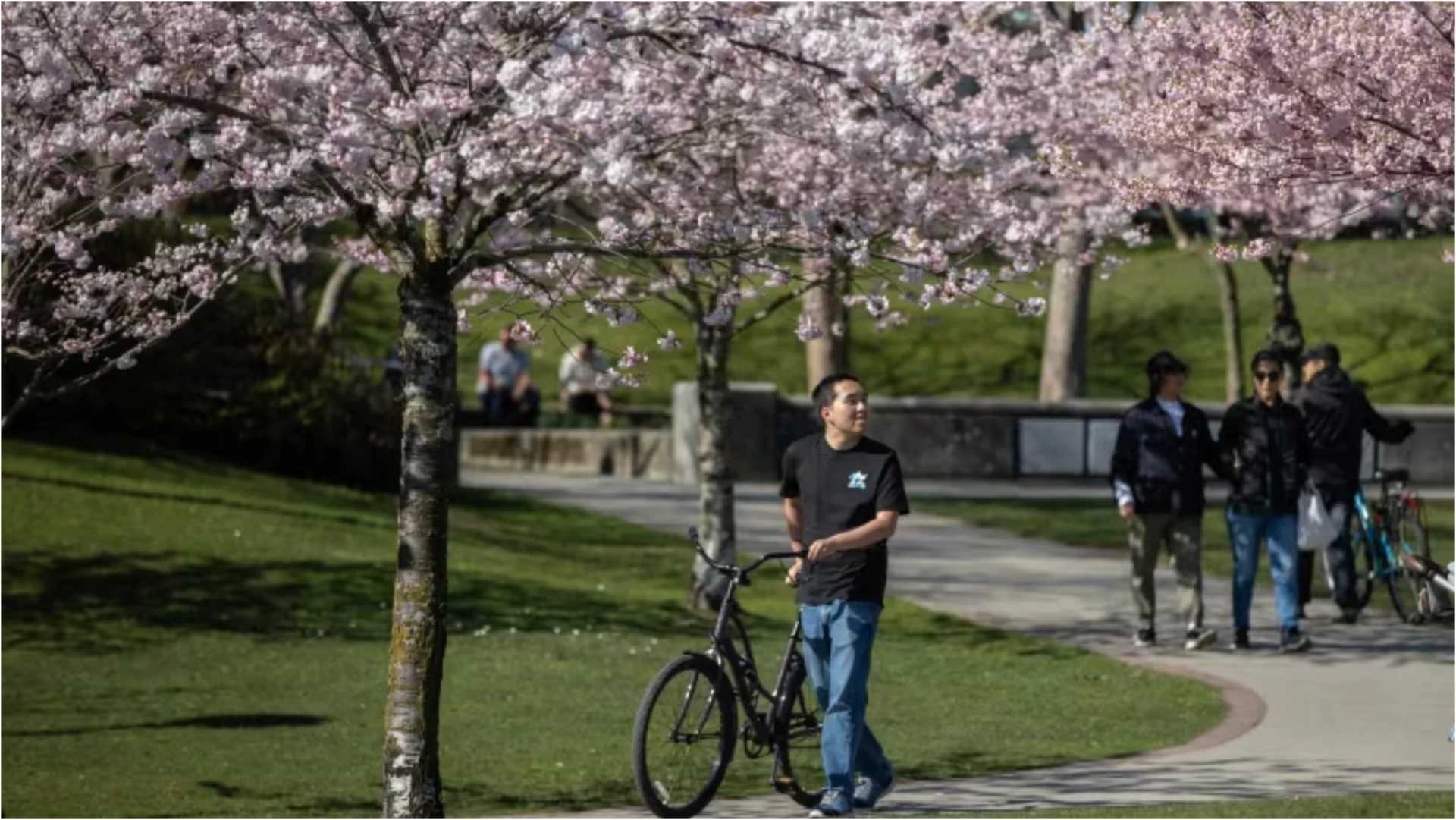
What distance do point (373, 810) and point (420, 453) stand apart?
2.25m

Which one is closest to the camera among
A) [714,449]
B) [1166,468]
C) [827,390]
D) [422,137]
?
[422,137]

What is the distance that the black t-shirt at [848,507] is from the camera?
399 inches

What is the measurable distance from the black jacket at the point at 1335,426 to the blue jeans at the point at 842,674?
24.5ft

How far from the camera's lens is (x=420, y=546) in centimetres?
1020

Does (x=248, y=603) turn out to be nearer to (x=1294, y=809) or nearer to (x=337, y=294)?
(x=1294, y=809)

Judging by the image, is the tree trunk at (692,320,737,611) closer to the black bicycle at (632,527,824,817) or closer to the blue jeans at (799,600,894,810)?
the black bicycle at (632,527,824,817)

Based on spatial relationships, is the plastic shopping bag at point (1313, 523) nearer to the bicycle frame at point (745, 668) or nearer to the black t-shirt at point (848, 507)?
the bicycle frame at point (745, 668)

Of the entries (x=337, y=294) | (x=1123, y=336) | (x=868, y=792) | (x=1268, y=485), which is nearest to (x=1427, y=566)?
(x=868, y=792)

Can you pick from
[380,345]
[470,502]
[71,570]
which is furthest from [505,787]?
[380,345]

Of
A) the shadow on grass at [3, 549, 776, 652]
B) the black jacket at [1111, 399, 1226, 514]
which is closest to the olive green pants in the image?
the black jacket at [1111, 399, 1226, 514]

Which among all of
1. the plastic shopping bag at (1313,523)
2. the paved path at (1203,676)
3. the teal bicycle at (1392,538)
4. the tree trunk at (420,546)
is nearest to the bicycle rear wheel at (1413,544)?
the teal bicycle at (1392,538)

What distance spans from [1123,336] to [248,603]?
28.2 m

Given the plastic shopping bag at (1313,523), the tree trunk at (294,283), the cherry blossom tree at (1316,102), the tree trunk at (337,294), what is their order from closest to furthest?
the cherry blossom tree at (1316,102) → the plastic shopping bag at (1313,523) → the tree trunk at (294,283) → the tree trunk at (337,294)

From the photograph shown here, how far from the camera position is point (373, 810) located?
11.6 m
